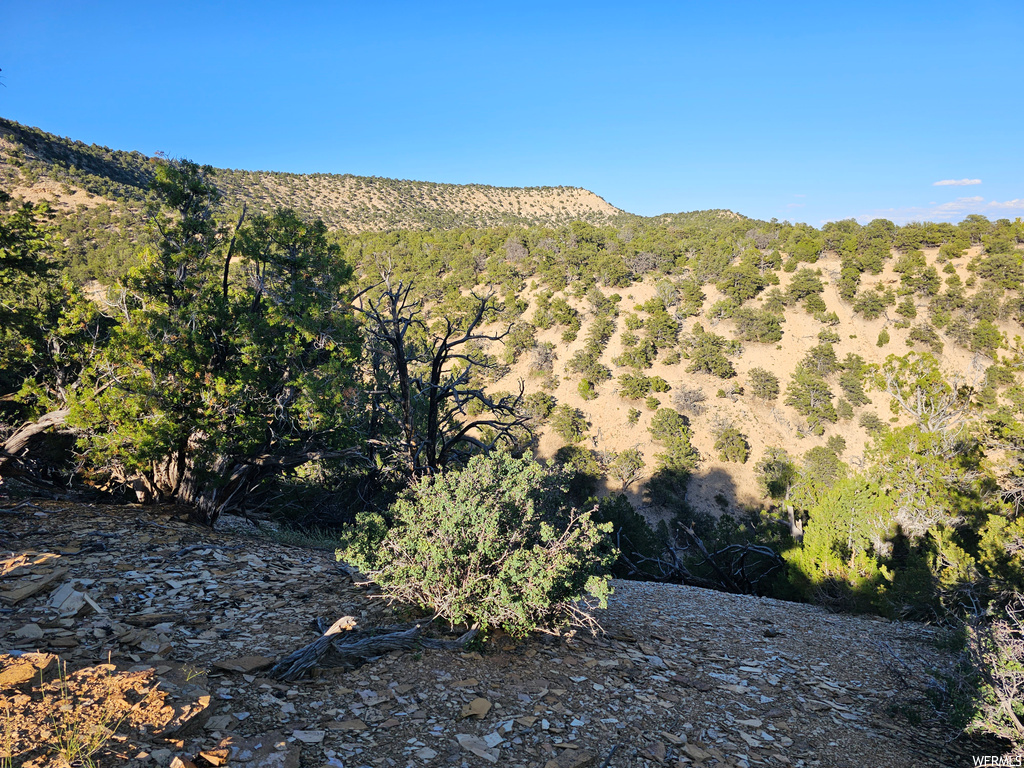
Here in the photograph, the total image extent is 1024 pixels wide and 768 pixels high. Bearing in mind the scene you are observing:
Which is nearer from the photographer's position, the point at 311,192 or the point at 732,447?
the point at 732,447

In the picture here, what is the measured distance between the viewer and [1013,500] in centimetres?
955

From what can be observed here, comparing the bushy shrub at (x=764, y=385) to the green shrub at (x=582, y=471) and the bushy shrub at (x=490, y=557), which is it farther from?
the bushy shrub at (x=490, y=557)

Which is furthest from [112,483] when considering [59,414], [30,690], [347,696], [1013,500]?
[1013,500]

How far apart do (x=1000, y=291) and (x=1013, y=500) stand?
29.0m

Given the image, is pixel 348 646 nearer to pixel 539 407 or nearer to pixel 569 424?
pixel 569 424

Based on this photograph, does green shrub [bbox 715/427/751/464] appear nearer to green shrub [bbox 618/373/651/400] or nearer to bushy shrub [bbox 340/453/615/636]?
green shrub [bbox 618/373/651/400]

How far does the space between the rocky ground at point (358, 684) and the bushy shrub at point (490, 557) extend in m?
0.42

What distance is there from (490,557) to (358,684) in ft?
4.48

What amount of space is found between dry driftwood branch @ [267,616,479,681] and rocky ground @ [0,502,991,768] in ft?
0.34

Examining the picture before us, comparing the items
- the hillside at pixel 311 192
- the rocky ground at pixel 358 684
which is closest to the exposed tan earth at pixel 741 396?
the rocky ground at pixel 358 684

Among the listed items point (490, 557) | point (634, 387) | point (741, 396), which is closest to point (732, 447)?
point (741, 396)

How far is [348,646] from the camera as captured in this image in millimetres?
4195

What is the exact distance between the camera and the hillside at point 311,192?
3816cm

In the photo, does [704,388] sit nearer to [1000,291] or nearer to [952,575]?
[1000,291]
